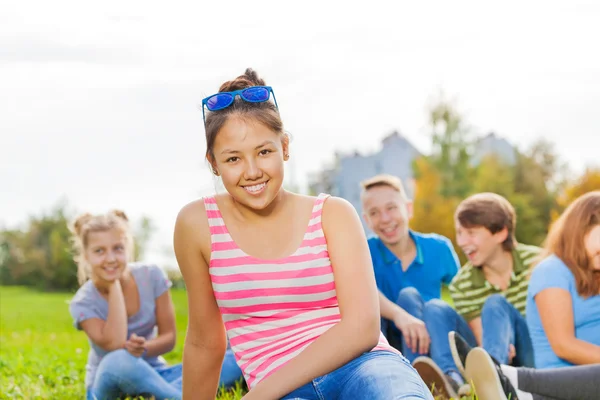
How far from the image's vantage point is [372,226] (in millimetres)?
5129

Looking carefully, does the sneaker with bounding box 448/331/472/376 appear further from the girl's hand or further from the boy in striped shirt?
the girl's hand

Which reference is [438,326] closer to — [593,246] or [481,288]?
[481,288]

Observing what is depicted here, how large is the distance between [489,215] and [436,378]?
1.15 m

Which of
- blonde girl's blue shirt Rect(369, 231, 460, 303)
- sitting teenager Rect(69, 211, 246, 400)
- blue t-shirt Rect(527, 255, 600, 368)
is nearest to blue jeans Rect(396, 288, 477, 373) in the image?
blonde girl's blue shirt Rect(369, 231, 460, 303)

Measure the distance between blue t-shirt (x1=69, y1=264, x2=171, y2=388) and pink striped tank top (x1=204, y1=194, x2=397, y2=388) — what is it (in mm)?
2396

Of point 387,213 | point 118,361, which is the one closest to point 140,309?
point 118,361

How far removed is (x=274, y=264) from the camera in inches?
108

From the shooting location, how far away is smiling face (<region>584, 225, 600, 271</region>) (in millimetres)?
4289

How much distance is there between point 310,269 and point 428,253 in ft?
8.60

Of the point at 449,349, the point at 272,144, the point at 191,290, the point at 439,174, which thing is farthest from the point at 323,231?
the point at 439,174

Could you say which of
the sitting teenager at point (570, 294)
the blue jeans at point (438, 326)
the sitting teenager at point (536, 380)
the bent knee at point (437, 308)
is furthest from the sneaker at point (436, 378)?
the sitting teenager at point (536, 380)

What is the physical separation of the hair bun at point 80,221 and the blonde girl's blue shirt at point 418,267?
5.91ft

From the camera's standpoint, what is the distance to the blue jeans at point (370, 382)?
7.72 feet

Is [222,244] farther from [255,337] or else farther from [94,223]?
[94,223]
